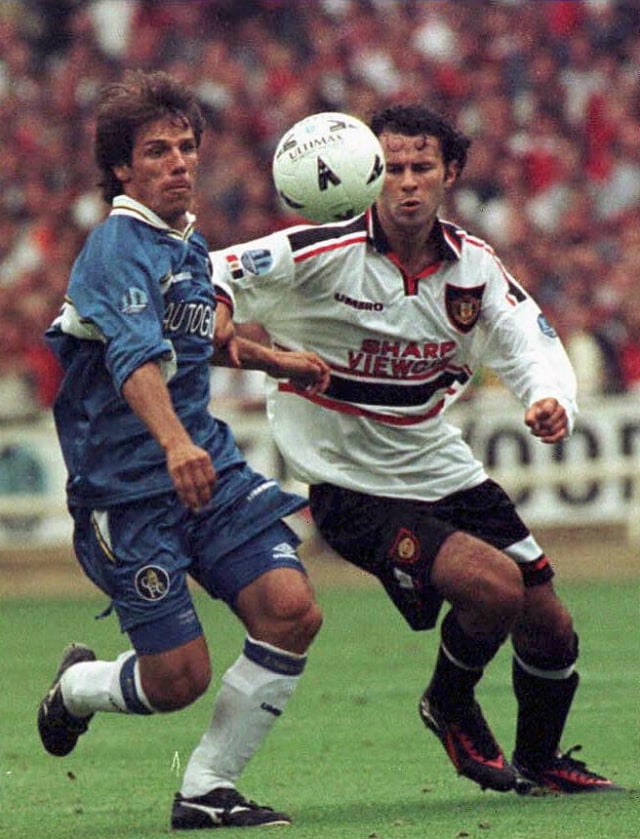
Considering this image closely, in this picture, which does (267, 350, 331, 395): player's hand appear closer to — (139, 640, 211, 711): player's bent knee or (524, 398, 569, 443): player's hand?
(524, 398, 569, 443): player's hand

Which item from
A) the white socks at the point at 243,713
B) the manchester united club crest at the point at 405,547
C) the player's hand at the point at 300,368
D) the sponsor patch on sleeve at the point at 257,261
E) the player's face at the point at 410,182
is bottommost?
the white socks at the point at 243,713

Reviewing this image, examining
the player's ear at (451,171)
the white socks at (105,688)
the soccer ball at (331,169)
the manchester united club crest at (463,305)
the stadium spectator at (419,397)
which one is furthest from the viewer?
the player's ear at (451,171)

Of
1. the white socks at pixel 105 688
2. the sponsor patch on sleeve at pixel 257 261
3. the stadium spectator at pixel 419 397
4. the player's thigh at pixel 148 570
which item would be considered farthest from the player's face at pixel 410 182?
the white socks at pixel 105 688

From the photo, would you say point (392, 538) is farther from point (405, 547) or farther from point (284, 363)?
point (284, 363)

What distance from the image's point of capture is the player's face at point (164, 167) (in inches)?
258

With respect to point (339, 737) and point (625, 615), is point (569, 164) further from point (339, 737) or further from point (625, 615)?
point (339, 737)

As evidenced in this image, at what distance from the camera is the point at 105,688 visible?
6.69 m

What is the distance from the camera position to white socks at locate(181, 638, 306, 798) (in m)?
6.53

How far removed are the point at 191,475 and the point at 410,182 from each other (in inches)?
72.7

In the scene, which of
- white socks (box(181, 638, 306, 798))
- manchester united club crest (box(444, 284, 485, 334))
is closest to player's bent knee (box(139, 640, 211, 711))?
white socks (box(181, 638, 306, 798))

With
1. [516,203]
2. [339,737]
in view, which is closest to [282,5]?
[516,203]

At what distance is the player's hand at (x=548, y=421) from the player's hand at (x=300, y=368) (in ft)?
2.43

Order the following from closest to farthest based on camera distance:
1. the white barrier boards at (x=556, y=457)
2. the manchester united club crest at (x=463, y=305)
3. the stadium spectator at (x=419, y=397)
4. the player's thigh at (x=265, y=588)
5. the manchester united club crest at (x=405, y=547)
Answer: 1. the player's thigh at (x=265, y=588)
2. the manchester united club crest at (x=405, y=547)
3. the stadium spectator at (x=419, y=397)
4. the manchester united club crest at (x=463, y=305)
5. the white barrier boards at (x=556, y=457)

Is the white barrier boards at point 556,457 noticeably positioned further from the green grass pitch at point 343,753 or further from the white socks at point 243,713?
the white socks at point 243,713
